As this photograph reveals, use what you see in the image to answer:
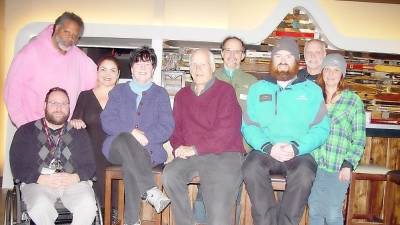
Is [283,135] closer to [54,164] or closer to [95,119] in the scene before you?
[95,119]

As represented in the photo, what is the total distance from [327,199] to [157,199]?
1243mm

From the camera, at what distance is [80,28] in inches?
149

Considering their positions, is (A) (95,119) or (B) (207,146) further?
(A) (95,119)

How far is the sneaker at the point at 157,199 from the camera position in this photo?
10.3 ft

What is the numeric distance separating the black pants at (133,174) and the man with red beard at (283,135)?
2.32 feet

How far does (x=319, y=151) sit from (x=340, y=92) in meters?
0.48

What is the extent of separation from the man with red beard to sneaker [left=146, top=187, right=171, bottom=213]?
23.2 inches

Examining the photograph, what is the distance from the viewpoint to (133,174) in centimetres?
327

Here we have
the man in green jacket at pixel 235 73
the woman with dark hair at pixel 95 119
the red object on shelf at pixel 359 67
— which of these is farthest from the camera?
the red object on shelf at pixel 359 67

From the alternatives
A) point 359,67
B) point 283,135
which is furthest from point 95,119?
point 359,67

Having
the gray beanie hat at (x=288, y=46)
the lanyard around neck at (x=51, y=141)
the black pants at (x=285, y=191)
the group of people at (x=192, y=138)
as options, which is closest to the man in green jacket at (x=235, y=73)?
the group of people at (x=192, y=138)

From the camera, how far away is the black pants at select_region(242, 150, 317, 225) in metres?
3.12

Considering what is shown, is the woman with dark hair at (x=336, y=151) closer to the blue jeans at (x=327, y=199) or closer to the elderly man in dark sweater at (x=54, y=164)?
the blue jeans at (x=327, y=199)

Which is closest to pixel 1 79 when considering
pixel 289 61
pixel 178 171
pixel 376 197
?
pixel 178 171
